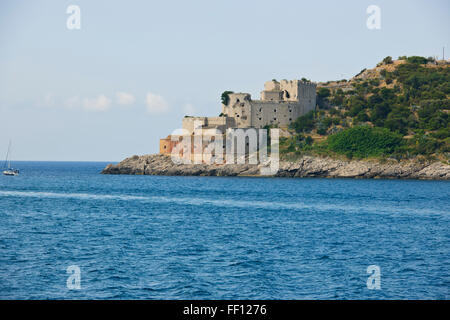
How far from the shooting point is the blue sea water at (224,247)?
56.5 ft

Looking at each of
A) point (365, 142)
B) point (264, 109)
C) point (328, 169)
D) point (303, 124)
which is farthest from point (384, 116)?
point (264, 109)

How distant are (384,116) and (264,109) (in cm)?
1876

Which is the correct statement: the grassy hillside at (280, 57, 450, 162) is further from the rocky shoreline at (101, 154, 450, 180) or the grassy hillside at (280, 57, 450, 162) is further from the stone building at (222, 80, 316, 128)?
the stone building at (222, 80, 316, 128)

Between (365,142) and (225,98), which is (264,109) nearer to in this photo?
(225,98)

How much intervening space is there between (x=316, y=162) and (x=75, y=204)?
40.0 metres

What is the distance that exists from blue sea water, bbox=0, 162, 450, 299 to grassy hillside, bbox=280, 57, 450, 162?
A: 2952cm

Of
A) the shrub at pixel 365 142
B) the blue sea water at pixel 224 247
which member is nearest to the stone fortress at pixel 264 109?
the shrub at pixel 365 142

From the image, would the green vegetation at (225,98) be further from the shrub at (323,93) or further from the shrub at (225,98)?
the shrub at (323,93)

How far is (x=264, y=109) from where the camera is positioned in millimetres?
82625

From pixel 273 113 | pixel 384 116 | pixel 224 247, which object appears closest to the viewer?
pixel 224 247

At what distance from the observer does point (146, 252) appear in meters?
22.8

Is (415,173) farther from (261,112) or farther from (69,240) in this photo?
(69,240)

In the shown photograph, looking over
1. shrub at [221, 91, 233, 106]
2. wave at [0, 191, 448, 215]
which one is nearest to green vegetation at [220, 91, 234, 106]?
shrub at [221, 91, 233, 106]
